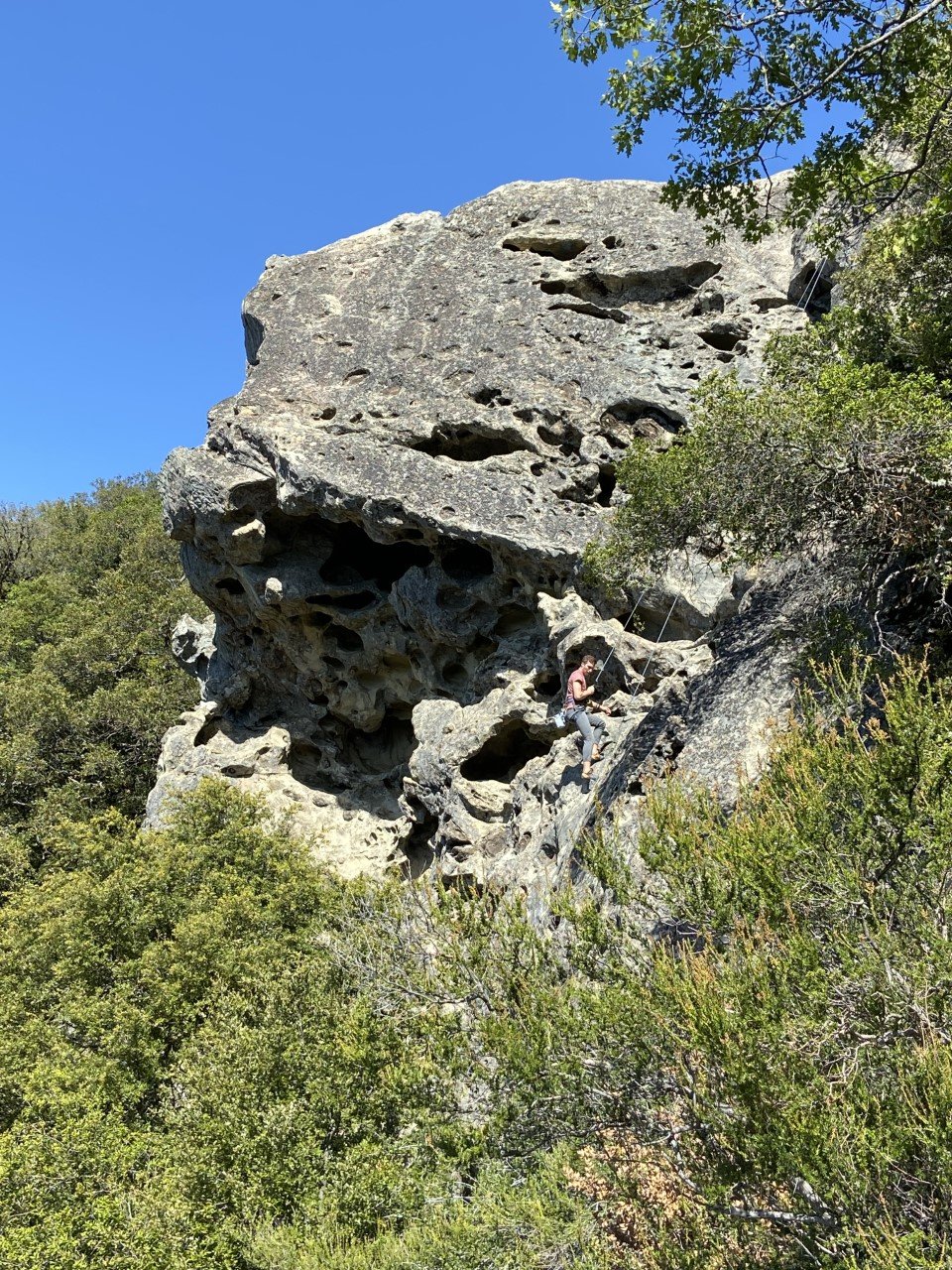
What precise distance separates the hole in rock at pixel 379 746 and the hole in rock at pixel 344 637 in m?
1.88

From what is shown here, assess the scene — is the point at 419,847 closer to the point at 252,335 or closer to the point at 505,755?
the point at 505,755

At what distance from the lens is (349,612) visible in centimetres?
1939

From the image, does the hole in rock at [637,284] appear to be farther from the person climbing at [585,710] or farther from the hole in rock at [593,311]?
the person climbing at [585,710]

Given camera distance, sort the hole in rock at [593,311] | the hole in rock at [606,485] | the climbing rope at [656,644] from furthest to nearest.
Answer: the hole in rock at [593,311], the hole in rock at [606,485], the climbing rope at [656,644]

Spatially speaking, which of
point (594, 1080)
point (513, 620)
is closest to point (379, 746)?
point (513, 620)

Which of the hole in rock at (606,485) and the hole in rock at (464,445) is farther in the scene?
the hole in rock at (464,445)

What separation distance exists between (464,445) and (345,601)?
13.5 feet

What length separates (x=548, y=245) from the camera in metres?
20.6

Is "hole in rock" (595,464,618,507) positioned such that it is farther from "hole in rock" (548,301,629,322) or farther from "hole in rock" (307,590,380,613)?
"hole in rock" (307,590,380,613)

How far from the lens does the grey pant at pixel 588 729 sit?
44.4ft

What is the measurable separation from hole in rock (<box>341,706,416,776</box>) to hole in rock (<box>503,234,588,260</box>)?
1072 centimetres

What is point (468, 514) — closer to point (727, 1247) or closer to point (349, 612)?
point (349, 612)

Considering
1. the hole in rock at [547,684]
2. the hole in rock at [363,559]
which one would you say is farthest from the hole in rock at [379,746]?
the hole in rock at [547,684]

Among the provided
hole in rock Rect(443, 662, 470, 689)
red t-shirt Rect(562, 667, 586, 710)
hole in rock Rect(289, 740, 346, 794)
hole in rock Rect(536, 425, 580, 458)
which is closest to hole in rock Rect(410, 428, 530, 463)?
hole in rock Rect(536, 425, 580, 458)
